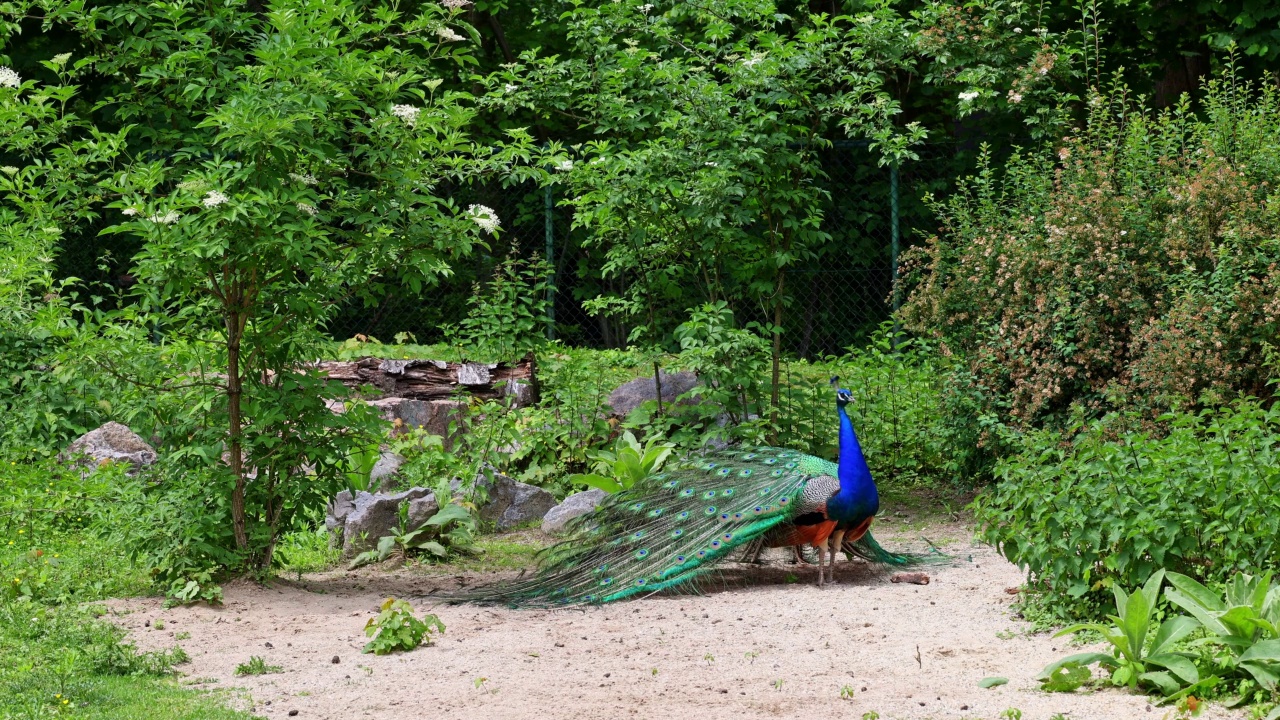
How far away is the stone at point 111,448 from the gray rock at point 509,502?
2.23m

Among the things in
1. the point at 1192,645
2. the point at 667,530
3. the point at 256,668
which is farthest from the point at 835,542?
the point at 256,668

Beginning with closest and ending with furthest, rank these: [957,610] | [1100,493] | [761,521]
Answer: [1100,493] < [957,610] < [761,521]

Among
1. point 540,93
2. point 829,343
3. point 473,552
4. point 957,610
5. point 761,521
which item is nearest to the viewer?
point 957,610

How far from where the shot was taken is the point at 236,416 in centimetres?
677

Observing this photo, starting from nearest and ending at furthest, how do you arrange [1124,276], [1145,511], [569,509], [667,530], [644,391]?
[1145,511], [667,530], [1124,276], [569,509], [644,391]

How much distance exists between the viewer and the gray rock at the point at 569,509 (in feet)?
27.7

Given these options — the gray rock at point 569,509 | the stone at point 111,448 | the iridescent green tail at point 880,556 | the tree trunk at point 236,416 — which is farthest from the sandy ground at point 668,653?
the stone at point 111,448

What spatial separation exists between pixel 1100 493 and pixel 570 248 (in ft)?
26.1

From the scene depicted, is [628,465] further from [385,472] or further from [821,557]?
[821,557]

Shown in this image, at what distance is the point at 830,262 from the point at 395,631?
7593 millimetres

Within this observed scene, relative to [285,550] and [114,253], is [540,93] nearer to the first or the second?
[285,550]

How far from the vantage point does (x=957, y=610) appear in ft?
19.9

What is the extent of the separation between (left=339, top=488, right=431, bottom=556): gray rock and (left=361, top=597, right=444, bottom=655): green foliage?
2.36 metres

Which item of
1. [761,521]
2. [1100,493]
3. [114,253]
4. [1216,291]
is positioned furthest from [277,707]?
[114,253]
